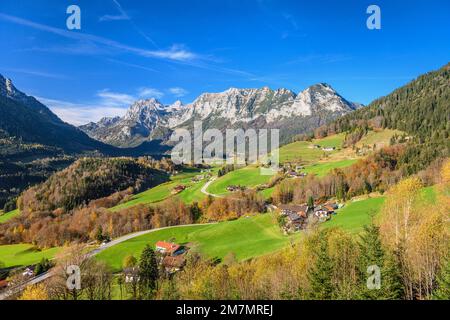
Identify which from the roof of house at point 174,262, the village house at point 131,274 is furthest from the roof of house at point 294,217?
the village house at point 131,274

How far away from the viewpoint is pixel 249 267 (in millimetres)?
54156

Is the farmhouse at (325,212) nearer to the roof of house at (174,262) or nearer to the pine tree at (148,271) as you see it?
the roof of house at (174,262)

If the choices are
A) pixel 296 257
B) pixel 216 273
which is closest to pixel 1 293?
pixel 216 273

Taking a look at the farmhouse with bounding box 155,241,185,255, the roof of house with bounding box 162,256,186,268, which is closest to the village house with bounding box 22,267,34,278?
the farmhouse with bounding box 155,241,185,255

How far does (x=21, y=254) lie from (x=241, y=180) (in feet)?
326

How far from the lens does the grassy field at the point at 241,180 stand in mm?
160500

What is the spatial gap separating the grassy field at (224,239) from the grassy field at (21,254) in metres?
26.1

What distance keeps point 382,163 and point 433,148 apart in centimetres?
2553

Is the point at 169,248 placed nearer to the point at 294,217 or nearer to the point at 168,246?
the point at 168,246
